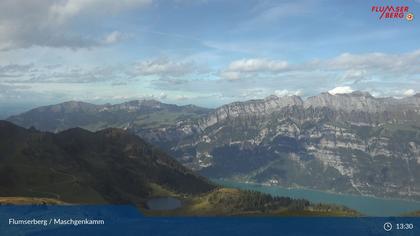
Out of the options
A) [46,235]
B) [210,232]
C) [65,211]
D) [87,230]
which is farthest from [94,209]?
[65,211]

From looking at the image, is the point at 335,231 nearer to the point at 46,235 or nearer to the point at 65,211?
the point at 46,235

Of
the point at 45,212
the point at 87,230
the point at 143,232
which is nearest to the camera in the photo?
the point at 87,230

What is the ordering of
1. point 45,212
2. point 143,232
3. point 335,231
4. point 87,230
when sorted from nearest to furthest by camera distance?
1. point 87,230
2. point 143,232
3. point 335,231
4. point 45,212

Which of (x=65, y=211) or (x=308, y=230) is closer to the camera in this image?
(x=308, y=230)

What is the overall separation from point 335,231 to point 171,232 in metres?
28.9

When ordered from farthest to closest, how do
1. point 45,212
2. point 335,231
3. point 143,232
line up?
point 45,212 < point 335,231 < point 143,232

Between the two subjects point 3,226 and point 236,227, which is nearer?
point 236,227

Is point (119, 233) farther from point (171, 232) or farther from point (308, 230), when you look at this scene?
point (308, 230)

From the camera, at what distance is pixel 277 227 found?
71438mm

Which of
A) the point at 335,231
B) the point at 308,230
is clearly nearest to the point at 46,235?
the point at 308,230

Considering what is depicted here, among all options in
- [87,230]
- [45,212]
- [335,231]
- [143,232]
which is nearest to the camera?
[87,230]

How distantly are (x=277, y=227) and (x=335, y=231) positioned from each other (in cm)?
1401

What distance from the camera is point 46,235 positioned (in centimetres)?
7738

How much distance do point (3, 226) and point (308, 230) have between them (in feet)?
168
